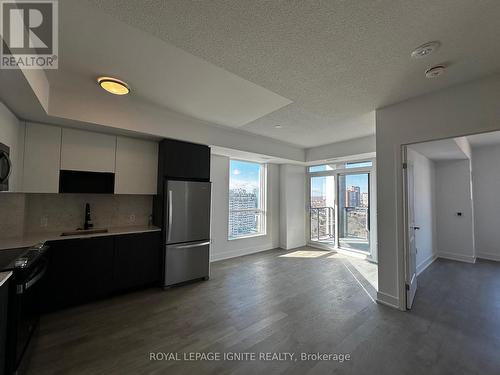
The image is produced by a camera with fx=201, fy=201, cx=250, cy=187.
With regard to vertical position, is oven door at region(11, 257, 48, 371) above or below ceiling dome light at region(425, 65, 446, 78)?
below

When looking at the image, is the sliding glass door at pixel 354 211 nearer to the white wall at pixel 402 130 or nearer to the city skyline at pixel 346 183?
the city skyline at pixel 346 183

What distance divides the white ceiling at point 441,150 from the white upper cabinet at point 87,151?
4.75m

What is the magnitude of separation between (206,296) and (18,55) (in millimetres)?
3063

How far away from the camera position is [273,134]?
4.15 metres

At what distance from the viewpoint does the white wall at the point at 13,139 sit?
1938 mm

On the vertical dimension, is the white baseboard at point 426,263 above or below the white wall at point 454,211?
below

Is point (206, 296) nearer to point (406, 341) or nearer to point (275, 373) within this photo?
point (275, 373)

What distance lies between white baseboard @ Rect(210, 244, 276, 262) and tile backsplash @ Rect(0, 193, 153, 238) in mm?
1673

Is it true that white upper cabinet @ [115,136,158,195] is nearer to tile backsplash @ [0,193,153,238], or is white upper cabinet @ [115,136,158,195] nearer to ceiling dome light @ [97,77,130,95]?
tile backsplash @ [0,193,153,238]

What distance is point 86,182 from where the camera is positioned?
9.64 ft

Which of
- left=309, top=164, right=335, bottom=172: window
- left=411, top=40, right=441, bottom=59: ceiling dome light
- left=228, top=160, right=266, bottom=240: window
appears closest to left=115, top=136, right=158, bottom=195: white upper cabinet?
left=228, top=160, right=266, bottom=240: window

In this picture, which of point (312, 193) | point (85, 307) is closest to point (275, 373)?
point (85, 307)

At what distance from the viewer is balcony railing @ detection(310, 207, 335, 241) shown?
554cm

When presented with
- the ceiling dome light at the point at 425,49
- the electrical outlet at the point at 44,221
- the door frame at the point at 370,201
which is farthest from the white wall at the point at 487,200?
the electrical outlet at the point at 44,221
